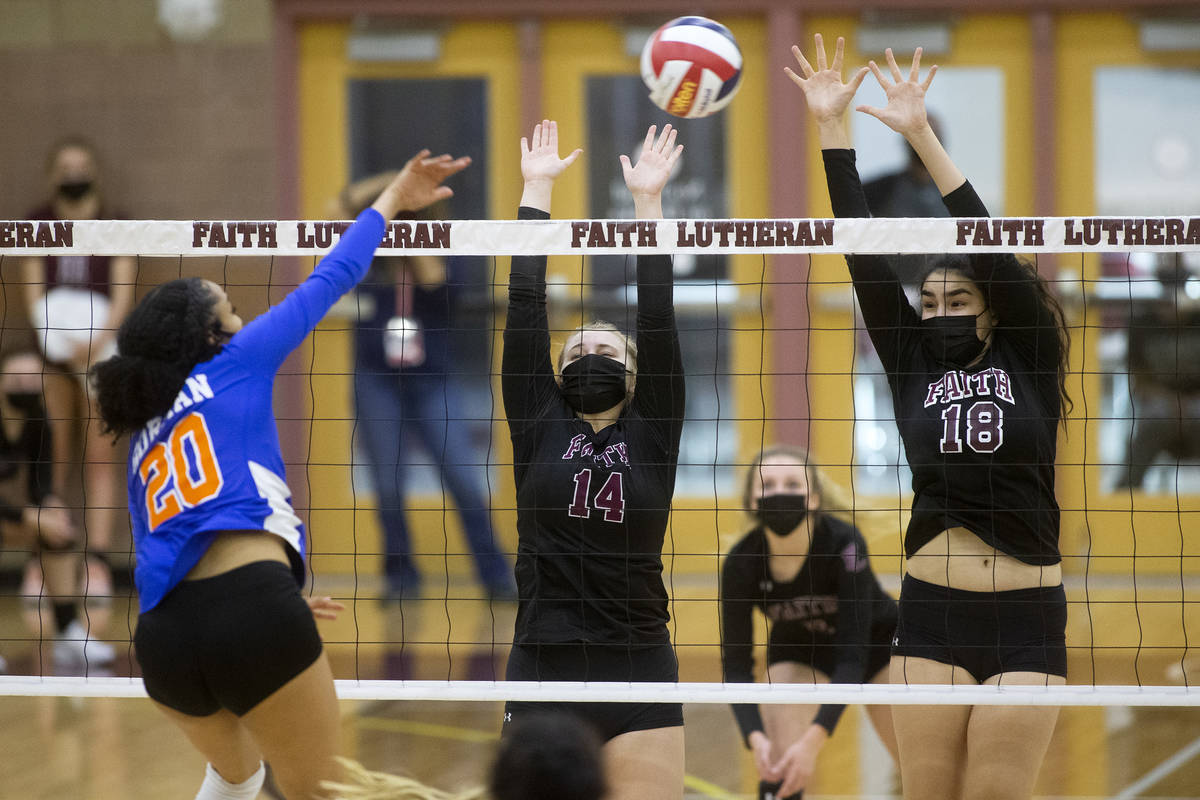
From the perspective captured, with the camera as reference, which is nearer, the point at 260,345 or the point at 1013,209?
the point at 260,345

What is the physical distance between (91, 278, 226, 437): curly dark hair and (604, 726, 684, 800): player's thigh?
1448 millimetres

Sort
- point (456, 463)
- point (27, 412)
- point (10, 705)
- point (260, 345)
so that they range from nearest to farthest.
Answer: point (260, 345)
point (10, 705)
point (27, 412)
point (456, 463)

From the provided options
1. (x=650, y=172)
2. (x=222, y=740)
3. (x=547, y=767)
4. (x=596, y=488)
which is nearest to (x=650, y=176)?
(x=650, y=172)

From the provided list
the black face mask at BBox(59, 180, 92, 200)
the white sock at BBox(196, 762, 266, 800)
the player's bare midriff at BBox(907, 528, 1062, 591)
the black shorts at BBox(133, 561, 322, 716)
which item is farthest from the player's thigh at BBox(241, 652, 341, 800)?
the black face mask at BBox(59, 180, 92, 200)

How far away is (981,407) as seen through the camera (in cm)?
332

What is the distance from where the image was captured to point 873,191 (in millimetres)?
7762

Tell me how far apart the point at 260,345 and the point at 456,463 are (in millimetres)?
4387

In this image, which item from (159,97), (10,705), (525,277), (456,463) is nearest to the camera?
(525,277)

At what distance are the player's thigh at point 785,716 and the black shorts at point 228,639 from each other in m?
2.12

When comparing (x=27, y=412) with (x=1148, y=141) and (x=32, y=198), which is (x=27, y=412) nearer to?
(x=32, y=198)

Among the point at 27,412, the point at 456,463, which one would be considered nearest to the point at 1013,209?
the point at 456,463

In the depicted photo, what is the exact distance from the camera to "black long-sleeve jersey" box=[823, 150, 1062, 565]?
10.7 ft

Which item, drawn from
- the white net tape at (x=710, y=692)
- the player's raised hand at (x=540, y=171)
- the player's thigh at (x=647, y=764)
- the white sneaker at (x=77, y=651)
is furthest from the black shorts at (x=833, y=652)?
the white sneaker at (x=77, y=651)

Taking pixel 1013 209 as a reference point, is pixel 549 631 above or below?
below
